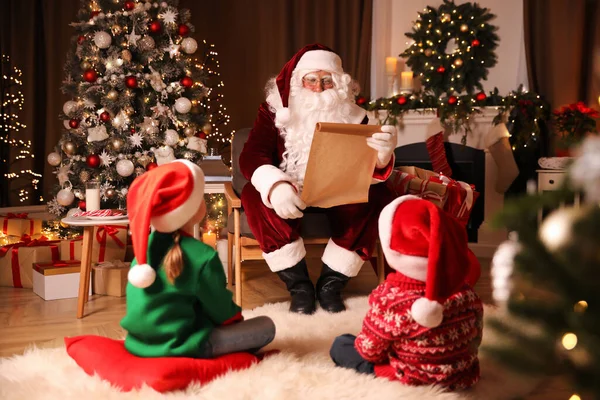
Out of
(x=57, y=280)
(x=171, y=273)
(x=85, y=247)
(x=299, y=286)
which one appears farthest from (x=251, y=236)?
(x=171, y=273)

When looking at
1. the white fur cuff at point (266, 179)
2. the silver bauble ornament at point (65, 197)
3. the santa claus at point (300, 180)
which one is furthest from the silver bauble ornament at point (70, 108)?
the white fur cuff at point (266, 179)

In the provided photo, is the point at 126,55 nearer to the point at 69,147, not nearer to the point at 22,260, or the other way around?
the point at 69,147

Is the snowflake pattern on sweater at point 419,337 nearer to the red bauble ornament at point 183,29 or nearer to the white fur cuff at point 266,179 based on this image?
the white fur cuff at point 266,179

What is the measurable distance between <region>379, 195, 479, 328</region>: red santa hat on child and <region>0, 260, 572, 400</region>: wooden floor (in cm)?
55

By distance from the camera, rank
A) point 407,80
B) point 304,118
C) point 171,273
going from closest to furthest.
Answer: point 171,273 → point 304,118 → point 407,80

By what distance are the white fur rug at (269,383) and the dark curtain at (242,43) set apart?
361cm

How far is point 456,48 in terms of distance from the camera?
4.91m

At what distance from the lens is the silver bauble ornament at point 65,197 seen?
4.24 meters

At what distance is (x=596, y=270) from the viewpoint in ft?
2.74

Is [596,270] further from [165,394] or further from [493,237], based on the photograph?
[493,237]

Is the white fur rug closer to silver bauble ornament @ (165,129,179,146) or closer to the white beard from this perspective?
the white beard

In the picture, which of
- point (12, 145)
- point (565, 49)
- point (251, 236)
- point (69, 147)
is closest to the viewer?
point (251, 236)

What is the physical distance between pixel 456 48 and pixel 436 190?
217 cm

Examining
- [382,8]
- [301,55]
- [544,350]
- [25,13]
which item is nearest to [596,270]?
[544,350]
